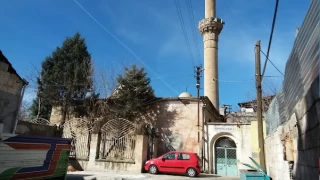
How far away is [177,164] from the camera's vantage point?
16.6m

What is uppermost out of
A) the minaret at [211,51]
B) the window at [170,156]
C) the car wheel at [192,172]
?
the minaret at [211,51]

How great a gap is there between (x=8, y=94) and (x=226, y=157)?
15494 mm

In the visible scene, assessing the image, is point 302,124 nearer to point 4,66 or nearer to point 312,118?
point 312,118

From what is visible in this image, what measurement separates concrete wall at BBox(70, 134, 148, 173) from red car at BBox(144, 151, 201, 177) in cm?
61

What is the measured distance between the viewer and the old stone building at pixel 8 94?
1054 cm

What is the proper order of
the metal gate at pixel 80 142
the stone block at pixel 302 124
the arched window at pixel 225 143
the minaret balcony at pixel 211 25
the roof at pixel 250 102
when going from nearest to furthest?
the stone block at pixel 302 124 → the metal gate at pixel 80 142 → the arched window at pixel 225 143 → the roof at pixel 250 102 → the minaret balcony at pixel 211 25

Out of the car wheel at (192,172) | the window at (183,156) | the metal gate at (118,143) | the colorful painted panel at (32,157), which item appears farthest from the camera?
the metal gate at (118,143)

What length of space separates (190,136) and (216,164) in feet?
9.62

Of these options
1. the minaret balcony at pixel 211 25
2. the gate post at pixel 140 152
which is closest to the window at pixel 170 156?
the gate post at pixel 140 152

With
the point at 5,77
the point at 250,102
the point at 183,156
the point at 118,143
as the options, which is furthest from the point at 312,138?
the point at 250,102

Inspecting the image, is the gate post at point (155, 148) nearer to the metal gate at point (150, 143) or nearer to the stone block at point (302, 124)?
the metal gate at point (150, 143)

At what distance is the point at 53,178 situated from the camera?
29.0 feet

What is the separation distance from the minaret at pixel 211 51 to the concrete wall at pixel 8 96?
24.1 meters

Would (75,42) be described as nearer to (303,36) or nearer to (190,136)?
(190,136)
